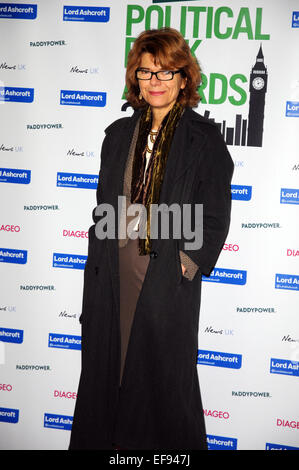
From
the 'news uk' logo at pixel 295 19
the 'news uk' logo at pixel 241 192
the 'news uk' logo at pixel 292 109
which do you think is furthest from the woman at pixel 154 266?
the 'news uk' logo at pixel 295 19

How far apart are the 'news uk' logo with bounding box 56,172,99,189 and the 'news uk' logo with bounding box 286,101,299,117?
1.14 metres

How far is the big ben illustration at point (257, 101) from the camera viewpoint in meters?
2.62

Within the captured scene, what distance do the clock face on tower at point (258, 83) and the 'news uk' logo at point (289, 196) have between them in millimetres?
575

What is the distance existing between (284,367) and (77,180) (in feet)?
5.32

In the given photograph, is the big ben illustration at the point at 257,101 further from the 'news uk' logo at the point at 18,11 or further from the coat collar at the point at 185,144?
the 'news uk' logo at the point at 18,11

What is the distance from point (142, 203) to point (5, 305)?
4.28 feet

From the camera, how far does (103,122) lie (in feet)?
9.20

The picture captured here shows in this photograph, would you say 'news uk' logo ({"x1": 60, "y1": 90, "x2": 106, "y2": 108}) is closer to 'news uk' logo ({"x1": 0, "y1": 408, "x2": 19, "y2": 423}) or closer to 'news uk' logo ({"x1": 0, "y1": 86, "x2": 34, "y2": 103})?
'news uk' logo ({"x1": 0, "y1": 86, "x2": 34, "y2": 103})

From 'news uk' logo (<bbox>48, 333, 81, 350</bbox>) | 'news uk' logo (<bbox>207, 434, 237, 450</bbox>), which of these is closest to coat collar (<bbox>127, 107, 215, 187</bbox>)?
'news uk' logo (<bbox>48, 333, 81, 350</bbox>)

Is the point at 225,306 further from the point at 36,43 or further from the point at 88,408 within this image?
the point at 36,43

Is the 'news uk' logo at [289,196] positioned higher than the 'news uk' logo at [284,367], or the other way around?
the 'news uk' logo at [289,196]

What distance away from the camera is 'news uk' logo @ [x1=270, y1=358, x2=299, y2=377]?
2750 mm

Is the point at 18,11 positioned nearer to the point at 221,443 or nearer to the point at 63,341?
the point at 63,341
